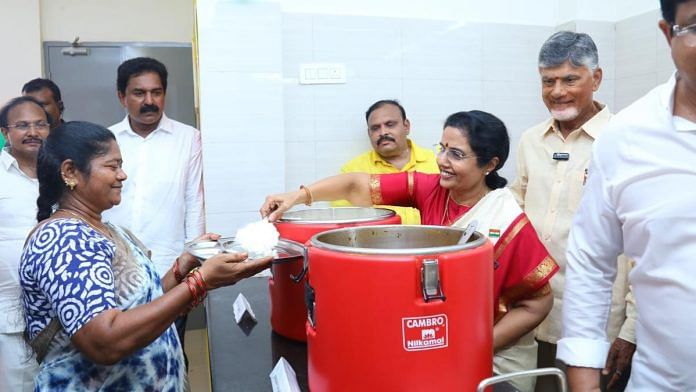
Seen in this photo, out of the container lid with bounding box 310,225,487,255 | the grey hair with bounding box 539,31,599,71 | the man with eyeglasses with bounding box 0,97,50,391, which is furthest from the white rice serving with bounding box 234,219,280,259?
the man with eyeglasses with bounding box 0,97,50,391

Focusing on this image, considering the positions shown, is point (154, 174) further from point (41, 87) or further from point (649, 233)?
point (649, 233)

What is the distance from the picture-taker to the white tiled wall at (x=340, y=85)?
273cm

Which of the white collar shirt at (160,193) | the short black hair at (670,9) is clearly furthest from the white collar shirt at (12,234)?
the short black hair at (670,9)

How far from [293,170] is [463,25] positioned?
1.29 m

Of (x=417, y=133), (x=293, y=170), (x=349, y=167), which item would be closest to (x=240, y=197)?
(x=293, y=170)

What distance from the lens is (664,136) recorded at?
889mm

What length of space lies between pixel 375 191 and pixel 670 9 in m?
1.05

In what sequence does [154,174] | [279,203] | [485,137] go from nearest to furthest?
[485,137] < [279,203] < [154,174]

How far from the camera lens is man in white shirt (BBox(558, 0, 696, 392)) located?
2.79ft

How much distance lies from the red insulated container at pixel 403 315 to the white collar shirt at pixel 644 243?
0.74 ft

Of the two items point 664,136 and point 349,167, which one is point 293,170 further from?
point 664,136

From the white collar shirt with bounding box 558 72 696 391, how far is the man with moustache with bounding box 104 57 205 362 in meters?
1.94

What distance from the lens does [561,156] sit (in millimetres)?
1749

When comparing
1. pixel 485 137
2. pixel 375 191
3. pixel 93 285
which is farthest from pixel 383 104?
pixel 93 285
